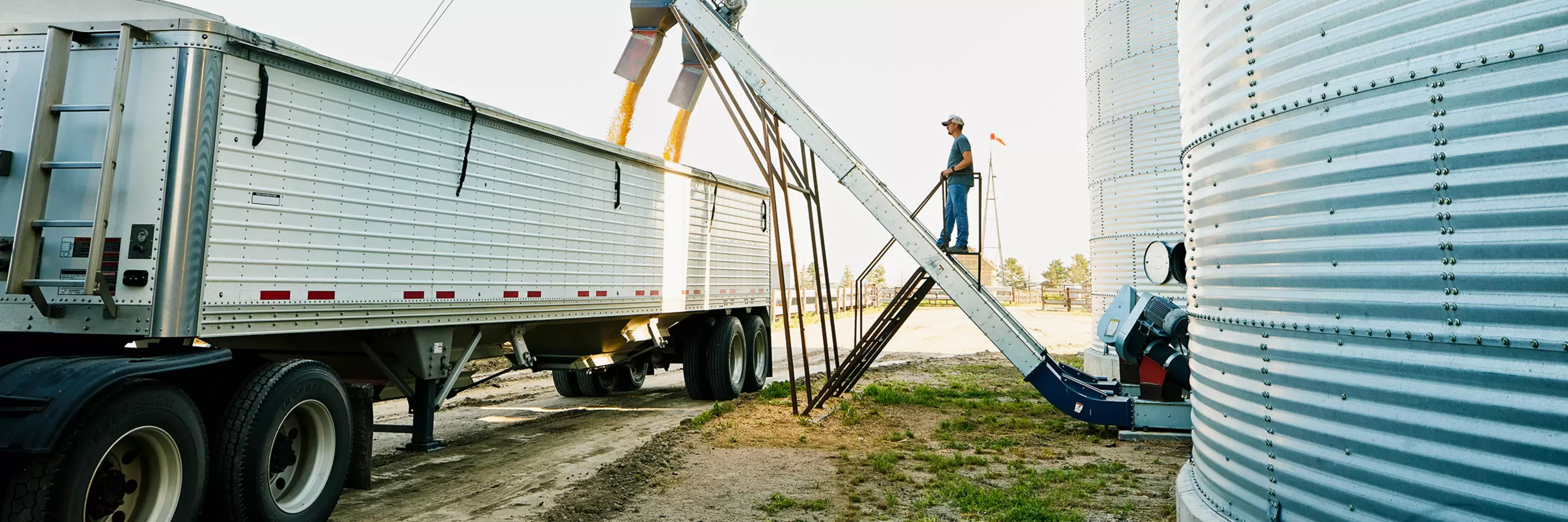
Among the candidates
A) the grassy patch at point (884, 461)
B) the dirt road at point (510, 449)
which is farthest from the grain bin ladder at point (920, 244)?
the dirt road at point (510, 449)

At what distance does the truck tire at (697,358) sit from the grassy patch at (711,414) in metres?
0.68

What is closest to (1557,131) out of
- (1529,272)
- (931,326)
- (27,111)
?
(1529,272)

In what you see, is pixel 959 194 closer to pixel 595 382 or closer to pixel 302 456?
pixel 595 382

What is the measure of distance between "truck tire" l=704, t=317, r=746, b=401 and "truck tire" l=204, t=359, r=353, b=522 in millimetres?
5712

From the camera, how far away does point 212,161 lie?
4.42 metres

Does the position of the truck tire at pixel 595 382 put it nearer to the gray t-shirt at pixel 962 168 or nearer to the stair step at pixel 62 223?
the gray t-shirt at pixel 962 168

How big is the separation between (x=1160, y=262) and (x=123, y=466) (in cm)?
635

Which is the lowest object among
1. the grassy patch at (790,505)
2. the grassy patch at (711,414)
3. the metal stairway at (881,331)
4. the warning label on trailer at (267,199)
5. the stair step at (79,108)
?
the grassy patch at (790,505)

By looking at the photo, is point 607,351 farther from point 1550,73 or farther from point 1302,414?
point 1550,73

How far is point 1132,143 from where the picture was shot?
41.1ft

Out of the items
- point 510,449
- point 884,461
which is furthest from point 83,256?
point 884,461

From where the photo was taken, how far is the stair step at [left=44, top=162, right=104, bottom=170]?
4.25m

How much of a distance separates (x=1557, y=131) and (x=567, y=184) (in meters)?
6.84

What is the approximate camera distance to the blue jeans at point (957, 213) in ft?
29.8
